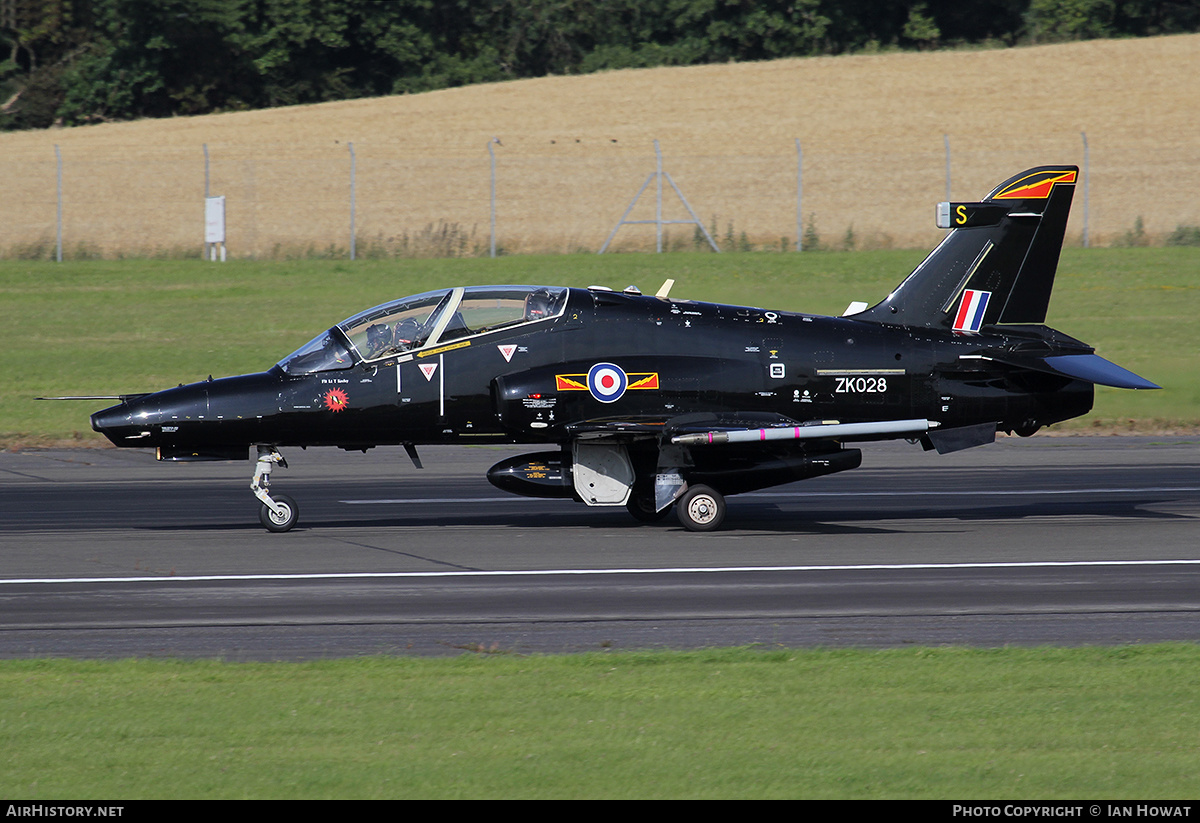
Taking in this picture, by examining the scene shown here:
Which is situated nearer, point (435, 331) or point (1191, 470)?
point (435, 331)

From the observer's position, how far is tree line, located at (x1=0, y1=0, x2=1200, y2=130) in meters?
68.1

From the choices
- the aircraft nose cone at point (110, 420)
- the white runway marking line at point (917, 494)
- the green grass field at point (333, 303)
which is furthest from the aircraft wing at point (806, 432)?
the green grass field at point (333, 303)

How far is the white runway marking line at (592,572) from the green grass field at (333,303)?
10.7 metres

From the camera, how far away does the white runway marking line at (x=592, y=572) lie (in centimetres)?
1259

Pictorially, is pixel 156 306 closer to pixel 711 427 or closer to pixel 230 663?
pixel 711 427

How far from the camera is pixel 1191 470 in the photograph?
19500 mm

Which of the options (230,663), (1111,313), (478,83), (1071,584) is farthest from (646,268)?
(478,83)

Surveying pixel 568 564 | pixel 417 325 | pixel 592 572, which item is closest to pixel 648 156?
pixel 417 325

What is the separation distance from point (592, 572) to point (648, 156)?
39679 millimetres

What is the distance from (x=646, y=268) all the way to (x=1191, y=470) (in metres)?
19.3

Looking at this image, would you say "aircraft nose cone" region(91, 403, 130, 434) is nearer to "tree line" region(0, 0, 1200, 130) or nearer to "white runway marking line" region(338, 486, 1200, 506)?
"white runway marking line" region(338, 486, 1200, 506)

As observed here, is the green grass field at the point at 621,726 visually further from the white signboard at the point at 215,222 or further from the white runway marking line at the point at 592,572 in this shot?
the white signboard at the point at 215,222

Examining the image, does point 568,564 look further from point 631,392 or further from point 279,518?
point 279,518

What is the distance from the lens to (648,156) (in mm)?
51062
